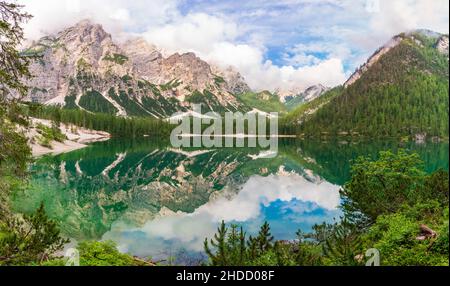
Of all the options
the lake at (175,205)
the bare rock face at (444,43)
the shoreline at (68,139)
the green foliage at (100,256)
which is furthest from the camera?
the shoreline at (68,139)

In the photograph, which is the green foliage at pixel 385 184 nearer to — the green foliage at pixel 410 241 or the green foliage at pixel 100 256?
the green foliage at pixel 410 241

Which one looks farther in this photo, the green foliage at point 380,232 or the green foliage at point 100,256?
the green foliage at point 100,256

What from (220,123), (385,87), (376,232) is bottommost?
(376,232)

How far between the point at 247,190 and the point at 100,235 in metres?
13.1

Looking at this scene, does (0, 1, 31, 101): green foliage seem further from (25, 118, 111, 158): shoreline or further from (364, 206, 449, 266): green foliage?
(25, 118, 111, 158): shoreline

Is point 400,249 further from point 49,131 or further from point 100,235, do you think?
point 49,131

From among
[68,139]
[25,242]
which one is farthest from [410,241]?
[68,139]

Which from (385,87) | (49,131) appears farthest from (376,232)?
(385,87)

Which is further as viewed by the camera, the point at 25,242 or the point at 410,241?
the point at 25,242

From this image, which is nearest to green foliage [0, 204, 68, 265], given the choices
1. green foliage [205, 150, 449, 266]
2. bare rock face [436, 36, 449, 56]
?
green foliage [205, 150, 449, 266]

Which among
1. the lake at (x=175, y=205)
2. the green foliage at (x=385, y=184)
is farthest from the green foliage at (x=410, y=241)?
the lake at (x=175, y=205)

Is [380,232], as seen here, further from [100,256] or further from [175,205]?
[175,205]
